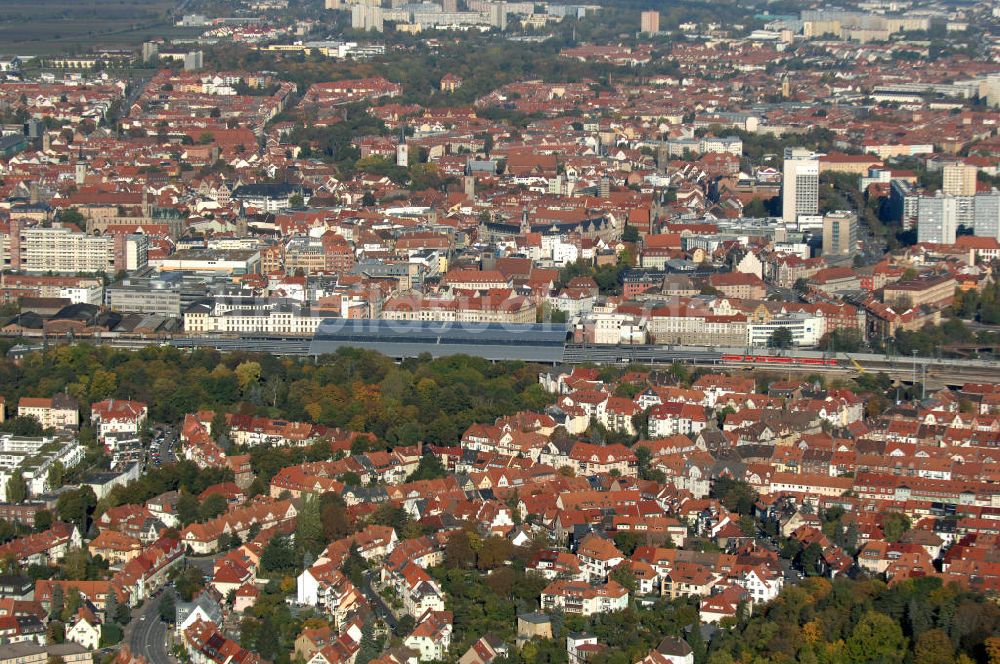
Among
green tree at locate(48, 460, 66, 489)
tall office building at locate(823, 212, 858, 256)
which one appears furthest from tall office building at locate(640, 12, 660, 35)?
green tree at locate(48, 460, 66, 489)

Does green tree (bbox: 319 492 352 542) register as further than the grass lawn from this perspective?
No

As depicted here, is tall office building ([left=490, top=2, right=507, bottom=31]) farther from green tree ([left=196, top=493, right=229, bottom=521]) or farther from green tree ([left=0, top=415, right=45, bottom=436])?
green tree ([left=196, top=493, right=229, bottom=521])

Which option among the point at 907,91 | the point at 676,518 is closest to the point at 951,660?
the point at 676,518

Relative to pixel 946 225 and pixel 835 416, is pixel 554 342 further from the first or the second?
pixel 946 225

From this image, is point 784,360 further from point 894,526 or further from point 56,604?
point 56,604

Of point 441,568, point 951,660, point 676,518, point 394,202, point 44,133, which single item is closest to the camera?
point 951,660

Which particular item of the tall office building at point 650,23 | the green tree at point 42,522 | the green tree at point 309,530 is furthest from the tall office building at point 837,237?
the tall office building at point 650,23

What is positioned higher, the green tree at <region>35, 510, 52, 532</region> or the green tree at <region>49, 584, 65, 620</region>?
the green tree at <region>35, 510, 52, 532</region>
